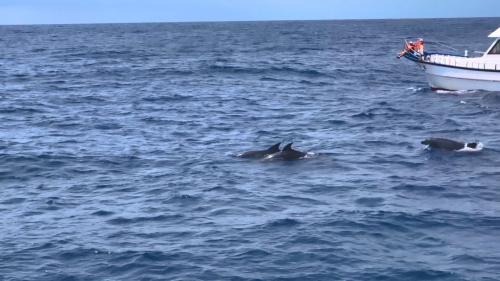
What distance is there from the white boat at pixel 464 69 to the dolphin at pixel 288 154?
65.9 ft

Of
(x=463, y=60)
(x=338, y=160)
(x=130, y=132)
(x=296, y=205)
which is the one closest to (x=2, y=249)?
(x=296, y=205)

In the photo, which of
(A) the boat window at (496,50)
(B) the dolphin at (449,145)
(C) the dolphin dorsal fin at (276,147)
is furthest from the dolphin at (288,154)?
(A) the boat window at (496,50)

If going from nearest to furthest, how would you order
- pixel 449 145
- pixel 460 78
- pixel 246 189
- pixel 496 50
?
pixel 246 189
pixel 449 145
pixel 496 50
pixel 460 78

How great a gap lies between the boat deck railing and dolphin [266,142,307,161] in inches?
792

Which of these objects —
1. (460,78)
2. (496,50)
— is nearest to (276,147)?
(460,78)

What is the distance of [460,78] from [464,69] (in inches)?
29.2

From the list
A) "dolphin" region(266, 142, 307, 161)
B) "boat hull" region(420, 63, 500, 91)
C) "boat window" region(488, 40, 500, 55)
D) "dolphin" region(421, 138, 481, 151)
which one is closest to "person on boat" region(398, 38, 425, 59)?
"boat hull" region(420, 63, 500, 91)

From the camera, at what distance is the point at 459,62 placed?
42.7 m

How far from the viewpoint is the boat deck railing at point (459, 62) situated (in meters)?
41.7

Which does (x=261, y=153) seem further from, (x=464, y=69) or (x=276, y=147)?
(x=464, y=69)

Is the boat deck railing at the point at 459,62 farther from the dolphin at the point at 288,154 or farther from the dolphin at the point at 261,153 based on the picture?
the dolphin at the point at 261,153

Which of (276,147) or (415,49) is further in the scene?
(415,49)

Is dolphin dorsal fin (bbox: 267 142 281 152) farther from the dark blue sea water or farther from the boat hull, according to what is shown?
the boat hull

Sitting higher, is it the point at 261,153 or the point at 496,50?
the point at 496,50
